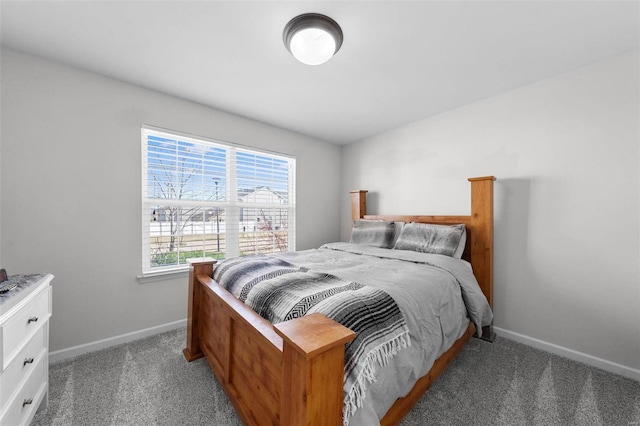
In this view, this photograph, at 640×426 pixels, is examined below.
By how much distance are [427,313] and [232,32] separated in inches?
84.5

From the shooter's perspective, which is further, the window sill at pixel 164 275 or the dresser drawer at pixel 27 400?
the window sill at pixel 164 275

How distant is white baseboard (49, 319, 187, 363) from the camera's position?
195 cm

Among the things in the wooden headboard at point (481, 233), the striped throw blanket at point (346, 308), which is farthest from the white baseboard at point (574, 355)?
the striped throw blanket at point (346, 308)

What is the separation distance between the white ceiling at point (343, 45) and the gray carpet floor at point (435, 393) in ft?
7.67

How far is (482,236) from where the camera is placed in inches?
93.0

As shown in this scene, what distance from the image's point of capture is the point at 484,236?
235 centimetres

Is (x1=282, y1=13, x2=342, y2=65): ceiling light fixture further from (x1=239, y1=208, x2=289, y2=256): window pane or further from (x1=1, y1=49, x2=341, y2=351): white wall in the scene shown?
(x1=239, y1=208, x2=289, y2=256): window pane

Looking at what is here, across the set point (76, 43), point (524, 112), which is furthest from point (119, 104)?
point (524, 112)

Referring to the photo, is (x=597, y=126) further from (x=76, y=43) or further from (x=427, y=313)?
(x=76, y=43)

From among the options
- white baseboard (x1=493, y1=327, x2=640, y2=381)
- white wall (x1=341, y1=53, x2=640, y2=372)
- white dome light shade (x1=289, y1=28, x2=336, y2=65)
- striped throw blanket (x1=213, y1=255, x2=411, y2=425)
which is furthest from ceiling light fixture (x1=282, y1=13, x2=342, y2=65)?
white baseboard (x1=493, y1=327, x2=640, y2=381)

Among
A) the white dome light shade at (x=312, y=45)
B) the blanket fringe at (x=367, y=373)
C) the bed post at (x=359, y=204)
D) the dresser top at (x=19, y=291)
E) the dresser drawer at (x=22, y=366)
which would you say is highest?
the white dome light shade at (x=312, y=45)

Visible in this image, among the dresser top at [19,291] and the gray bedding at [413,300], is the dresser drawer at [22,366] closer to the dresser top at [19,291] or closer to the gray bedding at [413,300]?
the dresser top at [19,291]

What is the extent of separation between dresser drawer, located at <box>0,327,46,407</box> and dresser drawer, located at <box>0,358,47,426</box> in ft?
0.13

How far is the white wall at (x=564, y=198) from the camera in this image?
71.6 inches
